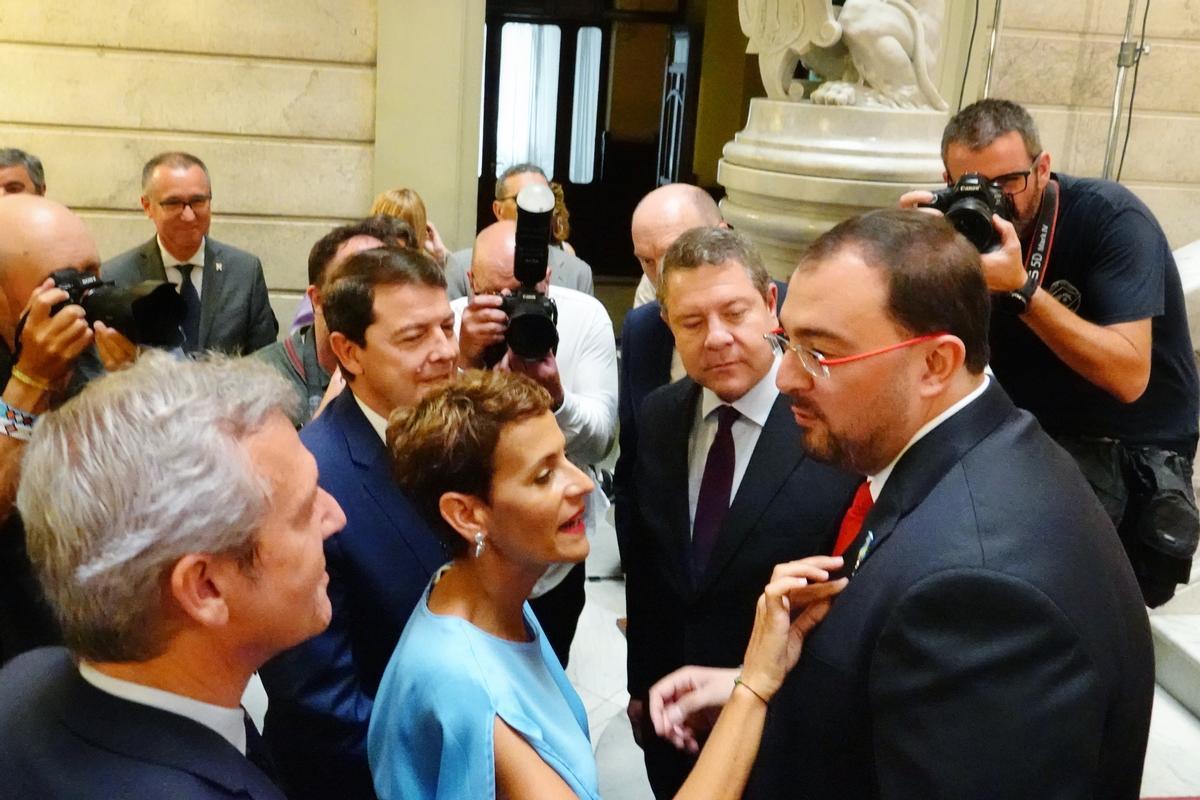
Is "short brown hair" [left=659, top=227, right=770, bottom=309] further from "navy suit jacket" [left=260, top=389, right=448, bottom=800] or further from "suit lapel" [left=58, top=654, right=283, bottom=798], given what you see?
"suit lapel" [left=58, top=654, right=283, bottom=798]

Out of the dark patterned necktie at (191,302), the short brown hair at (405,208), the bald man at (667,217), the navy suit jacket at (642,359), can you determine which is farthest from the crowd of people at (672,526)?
the short brown hair at (405,208)

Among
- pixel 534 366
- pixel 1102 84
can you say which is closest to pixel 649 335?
pixel 534 366

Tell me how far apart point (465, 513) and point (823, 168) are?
6.78 ft

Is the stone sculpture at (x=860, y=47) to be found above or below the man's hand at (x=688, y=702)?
above

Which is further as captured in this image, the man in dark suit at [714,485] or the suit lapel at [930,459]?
the man in dark suit at [714,485]

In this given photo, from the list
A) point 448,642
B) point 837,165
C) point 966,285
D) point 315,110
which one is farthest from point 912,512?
point 315,110

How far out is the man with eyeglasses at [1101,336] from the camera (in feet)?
7.20

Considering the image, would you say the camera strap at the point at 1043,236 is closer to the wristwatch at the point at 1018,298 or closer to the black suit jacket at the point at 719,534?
the wristwatch at the point at 1018,298

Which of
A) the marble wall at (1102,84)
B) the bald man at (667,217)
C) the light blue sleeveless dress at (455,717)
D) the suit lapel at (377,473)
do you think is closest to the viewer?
the light blue sleeveless dress at (455,717)

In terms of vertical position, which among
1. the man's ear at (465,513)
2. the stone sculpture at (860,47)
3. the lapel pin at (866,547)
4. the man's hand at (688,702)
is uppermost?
the stone sculpture at (860,47)

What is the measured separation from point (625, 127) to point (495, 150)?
1223 millimetres

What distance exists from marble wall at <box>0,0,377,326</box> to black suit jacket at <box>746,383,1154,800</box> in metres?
4.06

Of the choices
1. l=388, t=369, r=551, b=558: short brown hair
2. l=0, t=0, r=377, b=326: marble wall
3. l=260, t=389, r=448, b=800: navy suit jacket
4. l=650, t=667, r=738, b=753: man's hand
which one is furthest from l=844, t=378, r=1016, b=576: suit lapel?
l=0, t=0, r=377, b=326: marble wall

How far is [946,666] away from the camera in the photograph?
3.63 ft
